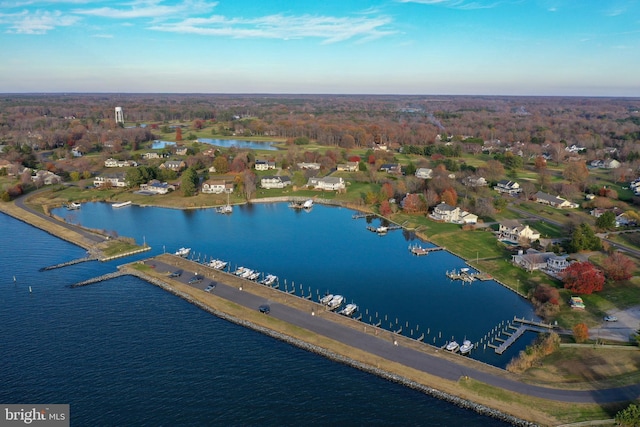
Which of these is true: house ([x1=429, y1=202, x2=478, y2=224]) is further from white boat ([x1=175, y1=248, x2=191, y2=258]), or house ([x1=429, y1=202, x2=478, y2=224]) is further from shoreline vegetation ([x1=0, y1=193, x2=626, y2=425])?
white boat ([x1=175, y1=248, x2=191, y2=258])

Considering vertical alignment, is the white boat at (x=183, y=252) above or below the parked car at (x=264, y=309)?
above

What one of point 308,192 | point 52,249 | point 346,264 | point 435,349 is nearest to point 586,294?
point 435,349

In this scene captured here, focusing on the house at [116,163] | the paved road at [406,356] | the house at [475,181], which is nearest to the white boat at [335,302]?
the paved road at [406,356]

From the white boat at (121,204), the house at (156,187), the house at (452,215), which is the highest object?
the house at (156,187)

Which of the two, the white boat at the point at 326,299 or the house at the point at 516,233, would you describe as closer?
the white boat at the point at 326,299

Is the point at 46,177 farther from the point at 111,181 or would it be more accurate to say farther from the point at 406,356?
the point at 406,356

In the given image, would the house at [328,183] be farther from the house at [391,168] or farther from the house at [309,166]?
the house at [391,168]

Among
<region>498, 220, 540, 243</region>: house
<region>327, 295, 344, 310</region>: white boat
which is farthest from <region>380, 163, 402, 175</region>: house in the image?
<region>327, 295, 344, 310</region>: white boat
